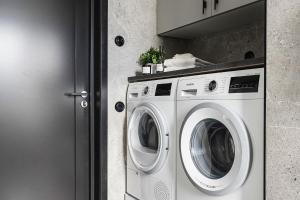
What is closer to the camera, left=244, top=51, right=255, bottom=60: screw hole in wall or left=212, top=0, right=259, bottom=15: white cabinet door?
left=212, top=0, right=259, bottom=15: white cabinet door

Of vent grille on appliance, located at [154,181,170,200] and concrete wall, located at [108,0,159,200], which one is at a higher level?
concrete wall, located at [108,0,159,200]

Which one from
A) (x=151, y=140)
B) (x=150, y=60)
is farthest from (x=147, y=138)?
(x=150, y=60)

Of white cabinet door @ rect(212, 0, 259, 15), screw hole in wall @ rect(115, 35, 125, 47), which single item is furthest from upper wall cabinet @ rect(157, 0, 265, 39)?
screw hole in wall @ rect(115, 35, 125, 47)

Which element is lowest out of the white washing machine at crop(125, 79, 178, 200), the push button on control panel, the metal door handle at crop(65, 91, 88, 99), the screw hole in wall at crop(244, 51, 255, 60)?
the white washing machine at crop(125, 79, 178, 200)

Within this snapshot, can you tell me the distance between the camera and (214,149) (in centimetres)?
142

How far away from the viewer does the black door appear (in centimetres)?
188

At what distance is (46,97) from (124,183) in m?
0.91

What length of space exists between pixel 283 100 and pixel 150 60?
118 cm

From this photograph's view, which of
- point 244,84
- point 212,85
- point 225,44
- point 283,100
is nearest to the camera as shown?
point 283,100

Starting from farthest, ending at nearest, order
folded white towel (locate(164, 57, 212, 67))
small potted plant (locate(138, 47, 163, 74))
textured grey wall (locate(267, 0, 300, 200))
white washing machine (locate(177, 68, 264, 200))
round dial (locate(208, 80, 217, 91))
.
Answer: small potted plant (locate(138, 47, 163, 74))
folded white towel (locate(164, 57, 212, 67))
round dial (locate(208, 80, 217, 91))
white washing machine (locate(177, 68, 264, 200))
textured grey wall (locate(267, 0, 300, 200))

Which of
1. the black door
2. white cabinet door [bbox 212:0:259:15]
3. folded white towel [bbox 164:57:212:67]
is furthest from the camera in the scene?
the black door

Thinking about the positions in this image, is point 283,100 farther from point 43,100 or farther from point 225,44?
point 43,100

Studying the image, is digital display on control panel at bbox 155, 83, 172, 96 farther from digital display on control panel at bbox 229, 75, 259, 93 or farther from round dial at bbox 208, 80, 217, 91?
digital display on control panel at bbox 229, 75, 259, 93

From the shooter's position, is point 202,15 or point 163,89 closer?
point 163,89
